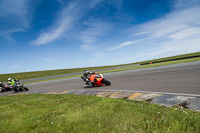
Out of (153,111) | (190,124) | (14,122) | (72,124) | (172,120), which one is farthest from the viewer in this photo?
(14,122)

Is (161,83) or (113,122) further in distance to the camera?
(161,83)

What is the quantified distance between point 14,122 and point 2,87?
16.7 meters

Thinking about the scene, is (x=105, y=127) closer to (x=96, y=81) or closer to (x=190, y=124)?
(x=190, y=124)

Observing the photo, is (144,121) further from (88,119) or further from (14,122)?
(14,122)

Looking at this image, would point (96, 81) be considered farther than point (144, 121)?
Yes

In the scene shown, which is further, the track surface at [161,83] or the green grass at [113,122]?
the track surface at [161,83]

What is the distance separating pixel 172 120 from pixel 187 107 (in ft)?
3.91

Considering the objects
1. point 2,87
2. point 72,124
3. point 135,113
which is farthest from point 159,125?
point 2,87

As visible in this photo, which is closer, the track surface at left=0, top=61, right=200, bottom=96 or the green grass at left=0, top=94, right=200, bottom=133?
the green grass at left=0, top=94, right=200, bottom=133

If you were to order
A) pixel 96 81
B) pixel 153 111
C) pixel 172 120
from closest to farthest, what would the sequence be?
pixel 172 120 < pixel 153 111 < pixel 96 81

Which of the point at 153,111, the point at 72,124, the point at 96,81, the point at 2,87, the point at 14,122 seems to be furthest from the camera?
the point at 2,87

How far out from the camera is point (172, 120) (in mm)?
3072

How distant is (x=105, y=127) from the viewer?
3121 millimetres

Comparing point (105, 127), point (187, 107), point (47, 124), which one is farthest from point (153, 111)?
point (47, 124)
